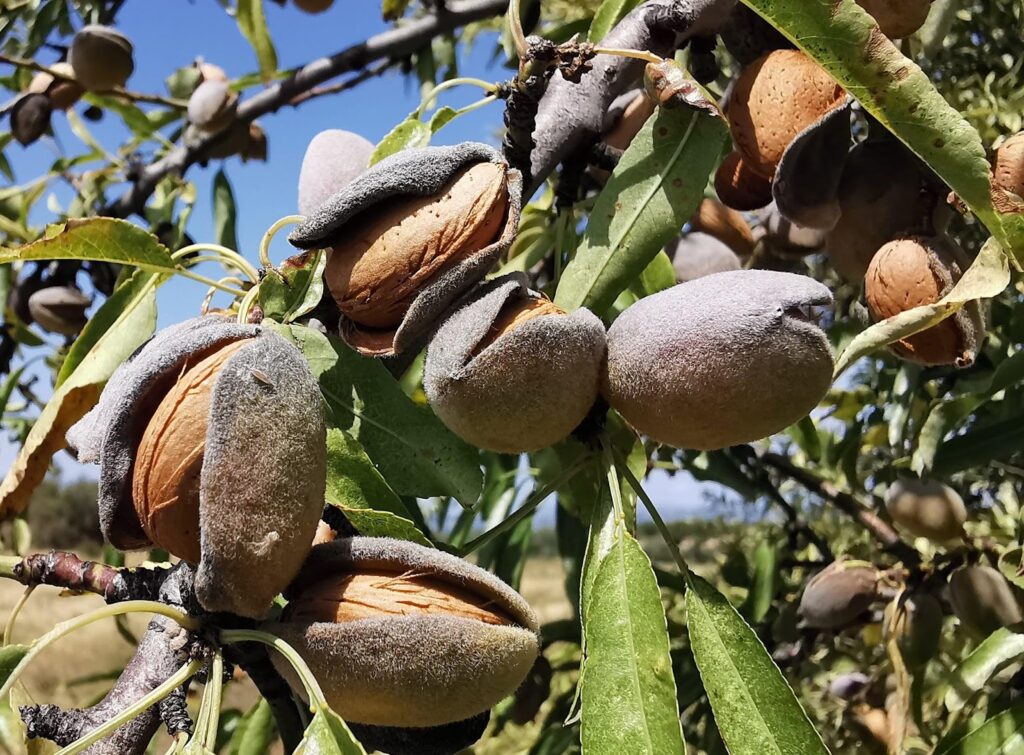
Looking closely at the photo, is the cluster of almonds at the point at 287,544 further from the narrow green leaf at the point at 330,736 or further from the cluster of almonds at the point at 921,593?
the cluster of almonds at the point at 921,593

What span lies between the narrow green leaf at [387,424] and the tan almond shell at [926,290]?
0.41 meters

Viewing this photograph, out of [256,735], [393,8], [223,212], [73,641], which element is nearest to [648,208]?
[256,735]

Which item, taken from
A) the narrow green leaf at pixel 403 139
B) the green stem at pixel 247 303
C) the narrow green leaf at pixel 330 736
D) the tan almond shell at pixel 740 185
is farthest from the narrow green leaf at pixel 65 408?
the tan almond shell at pixel 740 185

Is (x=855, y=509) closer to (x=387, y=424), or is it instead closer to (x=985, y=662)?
(x=985, y=662)

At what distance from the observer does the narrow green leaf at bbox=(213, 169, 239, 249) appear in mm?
1895

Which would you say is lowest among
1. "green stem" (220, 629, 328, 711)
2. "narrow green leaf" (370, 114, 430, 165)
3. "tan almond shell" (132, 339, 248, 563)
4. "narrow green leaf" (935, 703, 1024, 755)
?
"narrow green leaf" (935, 703, 1024, 755)

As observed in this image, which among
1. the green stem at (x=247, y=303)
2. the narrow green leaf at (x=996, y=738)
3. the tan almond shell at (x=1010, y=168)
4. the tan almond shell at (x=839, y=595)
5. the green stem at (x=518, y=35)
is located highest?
the green stem at (x=518, y=35)

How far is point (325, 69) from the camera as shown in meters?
1.52

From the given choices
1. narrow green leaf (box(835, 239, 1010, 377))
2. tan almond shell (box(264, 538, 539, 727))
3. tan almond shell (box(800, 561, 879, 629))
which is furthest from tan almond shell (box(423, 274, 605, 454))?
tan almond shell (box(800, 561, 879, 629))

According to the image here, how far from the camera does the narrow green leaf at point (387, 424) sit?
2.56 feet

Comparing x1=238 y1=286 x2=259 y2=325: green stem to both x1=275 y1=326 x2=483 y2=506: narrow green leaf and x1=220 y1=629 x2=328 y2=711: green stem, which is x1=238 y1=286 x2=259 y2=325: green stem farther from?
x1=220 y1=629 x2=328 y2=711: green stem

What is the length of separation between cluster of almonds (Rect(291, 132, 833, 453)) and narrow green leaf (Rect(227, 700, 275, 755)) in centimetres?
66

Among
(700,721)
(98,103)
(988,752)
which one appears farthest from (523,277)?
(98,103)

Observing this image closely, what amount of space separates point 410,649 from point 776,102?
1.93 ft
